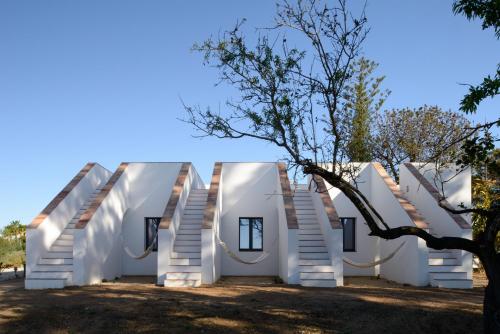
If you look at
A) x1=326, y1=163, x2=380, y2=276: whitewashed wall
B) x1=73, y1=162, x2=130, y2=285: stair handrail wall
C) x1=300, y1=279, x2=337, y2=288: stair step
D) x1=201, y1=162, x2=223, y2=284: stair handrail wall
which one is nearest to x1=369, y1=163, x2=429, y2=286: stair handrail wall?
x1=326, y1=163, x2=380, y2=276: whitewashed wall

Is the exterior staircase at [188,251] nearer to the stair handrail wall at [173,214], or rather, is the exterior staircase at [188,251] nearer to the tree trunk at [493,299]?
the stair handrail wall at [173,214]

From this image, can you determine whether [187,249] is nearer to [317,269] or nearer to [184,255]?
[184,255]

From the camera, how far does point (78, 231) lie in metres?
12.8

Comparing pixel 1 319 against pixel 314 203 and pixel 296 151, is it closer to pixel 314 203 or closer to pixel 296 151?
pixel 296 151

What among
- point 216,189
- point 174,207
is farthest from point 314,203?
point 174,207

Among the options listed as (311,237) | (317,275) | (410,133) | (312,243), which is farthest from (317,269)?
(410,133)

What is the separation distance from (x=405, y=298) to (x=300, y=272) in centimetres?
303

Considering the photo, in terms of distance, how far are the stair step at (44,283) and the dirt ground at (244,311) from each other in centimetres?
89

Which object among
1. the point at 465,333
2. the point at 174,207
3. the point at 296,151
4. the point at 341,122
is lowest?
the point at 465,333

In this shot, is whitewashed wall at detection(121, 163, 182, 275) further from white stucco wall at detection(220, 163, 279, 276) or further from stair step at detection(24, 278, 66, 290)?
stair step at detection(24, 278, 66, 290)

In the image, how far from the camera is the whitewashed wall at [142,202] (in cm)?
1611

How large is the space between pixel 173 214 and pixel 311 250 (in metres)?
3.85

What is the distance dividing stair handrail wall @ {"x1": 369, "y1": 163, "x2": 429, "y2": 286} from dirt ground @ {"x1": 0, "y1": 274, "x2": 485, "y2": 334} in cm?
115

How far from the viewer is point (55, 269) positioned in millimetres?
12867
